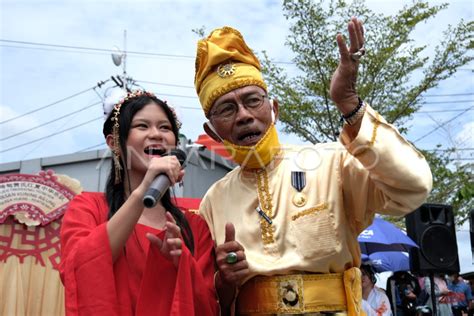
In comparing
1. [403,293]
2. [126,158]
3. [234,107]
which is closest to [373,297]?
[403,293]

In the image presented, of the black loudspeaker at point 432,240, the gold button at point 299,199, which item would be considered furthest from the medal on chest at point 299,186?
the black loudspeaker at point 432,240

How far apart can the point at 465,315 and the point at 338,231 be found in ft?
32.5

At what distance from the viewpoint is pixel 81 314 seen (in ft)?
6.53

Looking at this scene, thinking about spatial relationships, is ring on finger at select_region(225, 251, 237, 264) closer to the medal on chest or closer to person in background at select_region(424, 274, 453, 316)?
the medal on chest

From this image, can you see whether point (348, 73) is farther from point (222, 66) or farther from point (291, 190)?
point (222, 66)

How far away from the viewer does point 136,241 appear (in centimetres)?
233

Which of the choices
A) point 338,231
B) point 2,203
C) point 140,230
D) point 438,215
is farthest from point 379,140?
point 438,215

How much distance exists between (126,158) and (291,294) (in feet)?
3.20

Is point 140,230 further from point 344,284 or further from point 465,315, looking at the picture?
point 465,315

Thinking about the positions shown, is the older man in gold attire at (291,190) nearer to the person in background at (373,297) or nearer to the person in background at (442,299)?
the person in background at (373,297)

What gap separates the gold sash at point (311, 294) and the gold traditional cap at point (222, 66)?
0.91 meters

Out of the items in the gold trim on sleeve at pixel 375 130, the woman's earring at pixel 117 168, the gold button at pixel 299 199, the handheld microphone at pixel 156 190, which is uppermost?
the woman's earring at pixel 117 168

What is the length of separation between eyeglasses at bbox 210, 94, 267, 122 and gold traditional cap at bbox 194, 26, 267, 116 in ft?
0.20

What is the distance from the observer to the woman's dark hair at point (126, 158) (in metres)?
2.47
